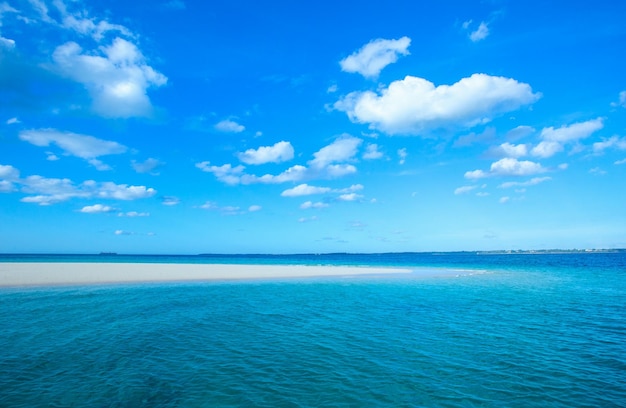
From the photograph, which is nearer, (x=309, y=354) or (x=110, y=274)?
(x=309, y=354)

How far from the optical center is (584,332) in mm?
19156

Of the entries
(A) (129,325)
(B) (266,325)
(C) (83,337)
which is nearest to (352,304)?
(B) (266,325)

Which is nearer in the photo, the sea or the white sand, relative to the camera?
the sea

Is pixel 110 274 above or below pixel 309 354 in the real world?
above

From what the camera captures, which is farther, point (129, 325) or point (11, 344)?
point (129, 325)

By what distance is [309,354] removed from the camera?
584 inches

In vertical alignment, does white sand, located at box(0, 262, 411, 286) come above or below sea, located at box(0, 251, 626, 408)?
above

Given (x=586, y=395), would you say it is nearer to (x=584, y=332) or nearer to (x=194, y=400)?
(x=584, y=332)

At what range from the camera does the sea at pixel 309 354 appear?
35.5 feet

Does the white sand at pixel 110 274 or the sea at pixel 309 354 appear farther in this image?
the white sand at pixel 110 274

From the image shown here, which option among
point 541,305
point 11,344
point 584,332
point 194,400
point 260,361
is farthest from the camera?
point 541,305

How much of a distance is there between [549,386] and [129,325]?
2095 cm

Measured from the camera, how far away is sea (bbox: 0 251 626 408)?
1081 cm

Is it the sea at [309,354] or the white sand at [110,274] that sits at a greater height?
the white sand at [110,274]
